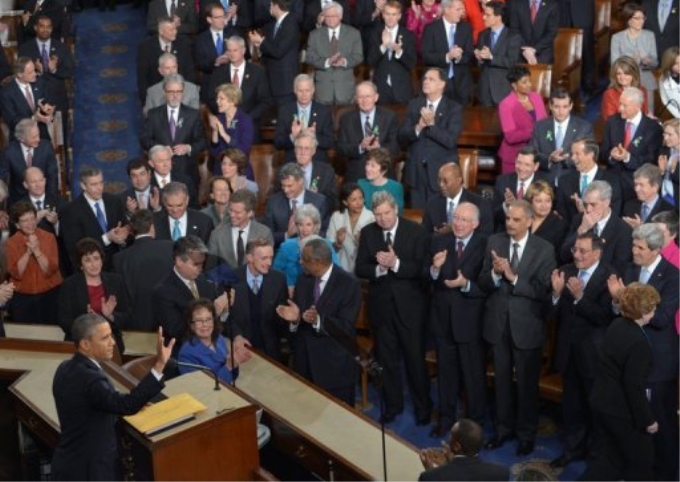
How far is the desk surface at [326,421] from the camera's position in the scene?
5.65 meters

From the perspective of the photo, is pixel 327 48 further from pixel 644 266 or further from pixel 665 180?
pixel 644 266

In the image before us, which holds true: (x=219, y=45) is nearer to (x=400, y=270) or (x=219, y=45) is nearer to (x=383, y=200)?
(x=383, y=200)

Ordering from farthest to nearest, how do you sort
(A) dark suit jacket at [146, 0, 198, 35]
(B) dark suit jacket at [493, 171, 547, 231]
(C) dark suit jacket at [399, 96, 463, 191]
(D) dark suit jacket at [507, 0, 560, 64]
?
(A) dark suit jacket at [146, 0, 198, 35] < (D) dark suit jacket at [507, 0, 560, 64] < (C) dark suit jacket at [399, 96, 463, 191] < (B) dark suit jacket at [493, 171, 547, 231]

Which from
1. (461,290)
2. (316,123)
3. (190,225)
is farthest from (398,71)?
(461,290)

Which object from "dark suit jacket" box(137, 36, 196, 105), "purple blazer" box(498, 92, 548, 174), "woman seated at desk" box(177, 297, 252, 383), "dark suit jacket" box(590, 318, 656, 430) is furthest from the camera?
"dark suit jacket" box(137, 36, 196, 105)

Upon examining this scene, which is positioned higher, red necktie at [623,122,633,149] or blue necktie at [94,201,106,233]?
red necktie at [623,122,633,149]

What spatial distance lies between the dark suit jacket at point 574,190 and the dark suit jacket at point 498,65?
1646mm

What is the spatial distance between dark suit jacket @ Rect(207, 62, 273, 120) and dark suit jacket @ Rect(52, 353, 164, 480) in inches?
171

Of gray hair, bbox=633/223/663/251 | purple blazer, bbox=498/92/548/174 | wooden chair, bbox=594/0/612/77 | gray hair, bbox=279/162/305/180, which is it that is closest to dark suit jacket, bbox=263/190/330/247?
gray hair, bbox=279/162/305/180

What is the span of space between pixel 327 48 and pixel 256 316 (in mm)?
3027

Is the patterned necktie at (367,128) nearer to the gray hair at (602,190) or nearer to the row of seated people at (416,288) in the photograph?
the row of seated people at (416,288)

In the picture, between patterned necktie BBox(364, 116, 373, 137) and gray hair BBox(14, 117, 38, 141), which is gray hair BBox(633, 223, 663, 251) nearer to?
patterned necktie BBox(364, 116, 373, 137)

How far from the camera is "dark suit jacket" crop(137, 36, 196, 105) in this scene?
32.7 feet

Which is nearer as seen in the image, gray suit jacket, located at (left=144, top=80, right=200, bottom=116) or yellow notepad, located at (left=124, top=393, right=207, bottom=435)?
yellow notepad, located at (left=124, top=393, right=207, bottom=435)
